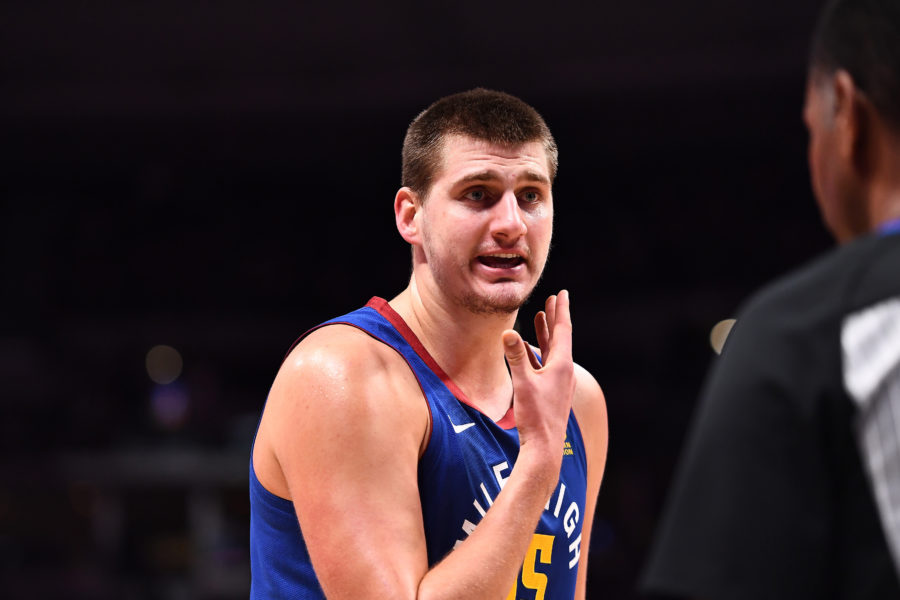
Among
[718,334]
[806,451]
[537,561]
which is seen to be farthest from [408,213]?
[718,334]

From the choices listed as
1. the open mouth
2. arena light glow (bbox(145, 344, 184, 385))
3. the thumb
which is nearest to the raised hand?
the thumb

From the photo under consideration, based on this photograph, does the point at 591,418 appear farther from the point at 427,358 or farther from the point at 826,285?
the point at 826,285

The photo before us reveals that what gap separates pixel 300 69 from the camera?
12.5 m

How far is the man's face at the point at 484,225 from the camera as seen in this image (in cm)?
271

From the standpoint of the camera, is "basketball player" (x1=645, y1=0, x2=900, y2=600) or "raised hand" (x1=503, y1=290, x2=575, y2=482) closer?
"basketball player" (x1=645, y1=0, x2=900, y2=600)

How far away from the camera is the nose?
268 centimetres

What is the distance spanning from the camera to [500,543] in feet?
7.41

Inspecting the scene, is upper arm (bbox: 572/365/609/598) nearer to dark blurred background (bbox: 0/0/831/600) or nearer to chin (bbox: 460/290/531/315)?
chin (bbox: 460/290/531/315)

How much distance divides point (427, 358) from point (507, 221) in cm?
42

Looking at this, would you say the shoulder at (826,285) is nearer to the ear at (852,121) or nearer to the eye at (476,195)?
the ear at (852,121)

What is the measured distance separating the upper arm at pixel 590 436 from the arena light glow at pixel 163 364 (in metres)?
14.5

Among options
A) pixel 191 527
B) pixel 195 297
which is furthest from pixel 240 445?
pixel 195 297

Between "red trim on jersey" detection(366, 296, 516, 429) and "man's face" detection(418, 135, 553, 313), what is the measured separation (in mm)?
146

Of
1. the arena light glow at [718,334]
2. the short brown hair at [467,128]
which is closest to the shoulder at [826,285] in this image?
the short brown hair at [467,128]
